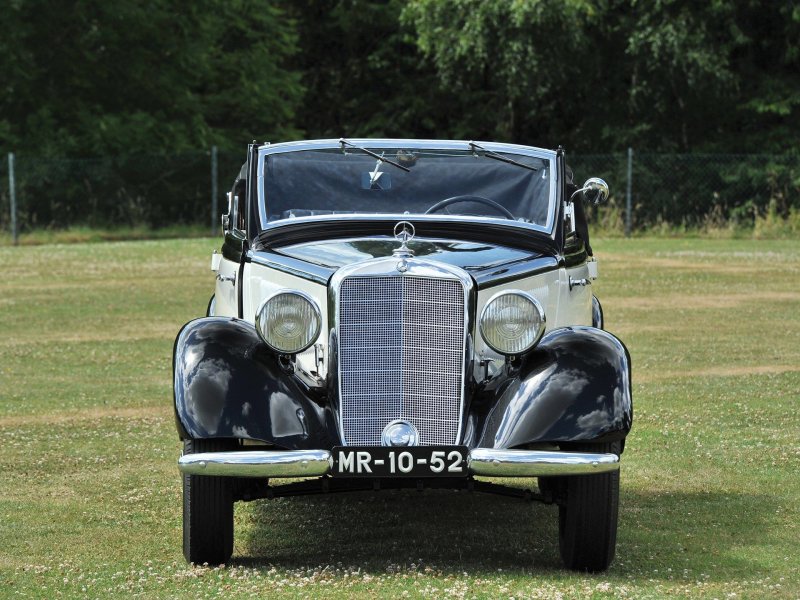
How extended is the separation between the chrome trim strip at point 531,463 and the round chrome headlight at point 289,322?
0.94 metres

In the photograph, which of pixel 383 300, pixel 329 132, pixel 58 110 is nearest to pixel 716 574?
pixel 383 300

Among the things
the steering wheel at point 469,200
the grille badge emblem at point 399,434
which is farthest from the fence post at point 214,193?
the grille badge emblem at point 399,434

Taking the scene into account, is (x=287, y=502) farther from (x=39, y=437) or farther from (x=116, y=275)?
(x=116, y=275)

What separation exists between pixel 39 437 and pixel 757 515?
4.76m

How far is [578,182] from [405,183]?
26576 millimetres

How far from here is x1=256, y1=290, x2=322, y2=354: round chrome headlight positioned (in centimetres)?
616

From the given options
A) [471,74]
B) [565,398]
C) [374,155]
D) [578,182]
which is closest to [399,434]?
[565,398]

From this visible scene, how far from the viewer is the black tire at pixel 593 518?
6.00m

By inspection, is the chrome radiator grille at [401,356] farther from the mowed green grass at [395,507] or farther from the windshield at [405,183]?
the windshield at [405,183]

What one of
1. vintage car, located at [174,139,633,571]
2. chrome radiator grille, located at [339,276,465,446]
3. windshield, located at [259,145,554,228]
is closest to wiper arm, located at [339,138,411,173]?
windshield, located at [259,145,554,228]

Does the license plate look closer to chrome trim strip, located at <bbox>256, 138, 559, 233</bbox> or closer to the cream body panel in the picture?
the cream body panel

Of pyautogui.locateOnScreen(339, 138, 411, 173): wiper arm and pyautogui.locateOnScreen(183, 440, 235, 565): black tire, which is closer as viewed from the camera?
pyautogui.locateOnScreen(183, 440, 235, 565): black tire

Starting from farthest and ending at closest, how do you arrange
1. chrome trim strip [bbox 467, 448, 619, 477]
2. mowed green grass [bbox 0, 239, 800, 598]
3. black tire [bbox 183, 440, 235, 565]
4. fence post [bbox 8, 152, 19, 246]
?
1. fence post [bbox 8, 152, 19, 246]
2. black tire [bbox 183, 440, 235, 565]
3. mowed green grass [bbox 0, 239, 800, 598]
4. chrome trim strip [bbox 467, 448, 619, 477]

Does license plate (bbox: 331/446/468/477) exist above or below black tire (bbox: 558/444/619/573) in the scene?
above
